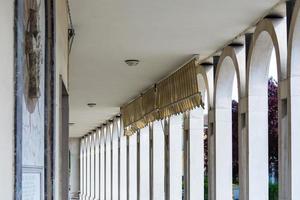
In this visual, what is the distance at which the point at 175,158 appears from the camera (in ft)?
47.4

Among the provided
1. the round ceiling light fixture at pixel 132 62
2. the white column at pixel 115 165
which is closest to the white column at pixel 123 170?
the white column at pixel 115 165

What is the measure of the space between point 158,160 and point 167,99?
411cm

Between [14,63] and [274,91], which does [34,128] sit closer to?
[14,63]

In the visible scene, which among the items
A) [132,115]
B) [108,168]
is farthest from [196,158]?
[108,168]

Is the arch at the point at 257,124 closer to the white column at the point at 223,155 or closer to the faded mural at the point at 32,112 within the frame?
the white column at the point at 223,155

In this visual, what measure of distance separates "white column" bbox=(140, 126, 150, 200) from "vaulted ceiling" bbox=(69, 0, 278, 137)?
550cm

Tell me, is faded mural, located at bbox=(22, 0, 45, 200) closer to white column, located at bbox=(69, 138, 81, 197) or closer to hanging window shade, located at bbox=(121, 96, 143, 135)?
hanging window shade, located at bbox=(121, 96, 143, 135)

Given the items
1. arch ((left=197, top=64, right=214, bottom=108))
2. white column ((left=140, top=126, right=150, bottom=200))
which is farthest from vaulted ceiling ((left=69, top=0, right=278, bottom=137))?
white column ((left=140, top=126, right=150, bottom=200))

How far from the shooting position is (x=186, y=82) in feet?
36.9

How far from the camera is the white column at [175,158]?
1438 centimetres

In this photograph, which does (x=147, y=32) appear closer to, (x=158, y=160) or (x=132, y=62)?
(x=132, y=62)

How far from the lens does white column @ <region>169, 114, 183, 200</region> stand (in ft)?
47.2

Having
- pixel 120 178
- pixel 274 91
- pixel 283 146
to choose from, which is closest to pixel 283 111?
pixel 283 146

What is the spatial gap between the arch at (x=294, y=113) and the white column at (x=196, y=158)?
199 inches
